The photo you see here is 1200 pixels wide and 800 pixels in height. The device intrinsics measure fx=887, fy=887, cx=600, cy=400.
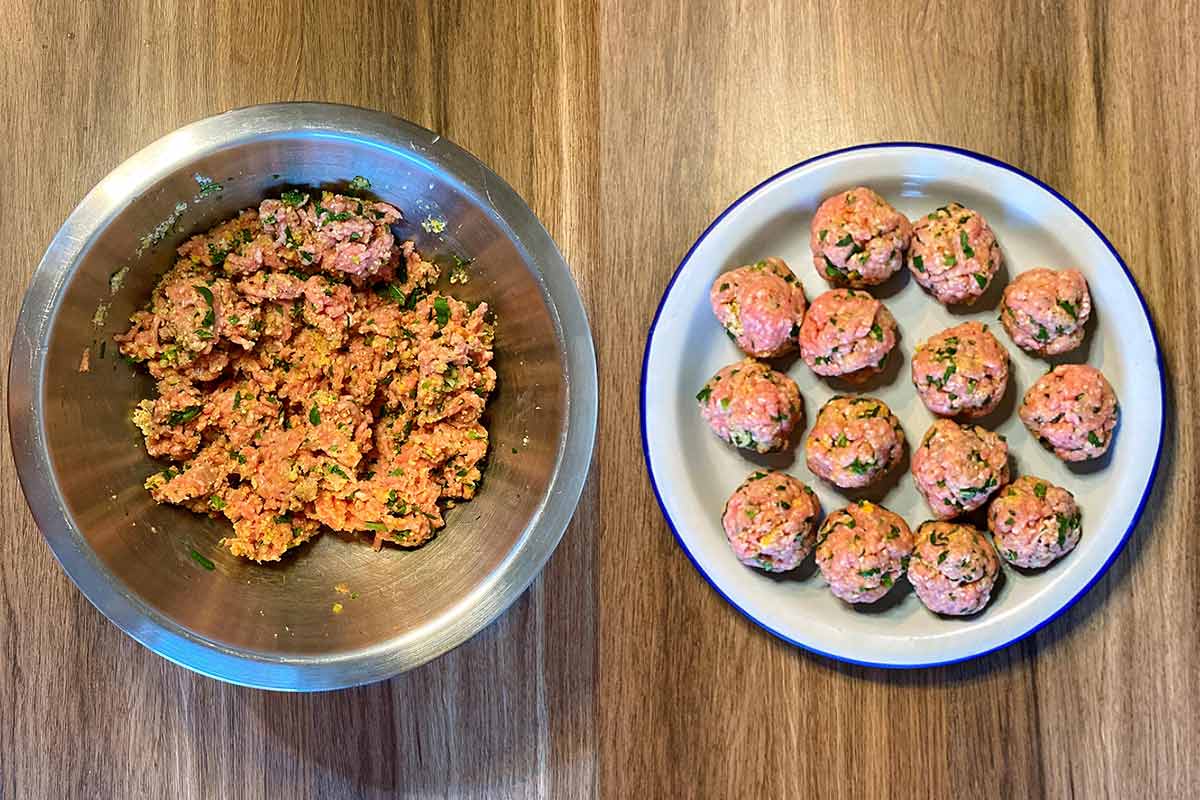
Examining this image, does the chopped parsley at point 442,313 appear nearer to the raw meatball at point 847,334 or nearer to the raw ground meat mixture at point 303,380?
the raw ground meat mixture at point 303,380

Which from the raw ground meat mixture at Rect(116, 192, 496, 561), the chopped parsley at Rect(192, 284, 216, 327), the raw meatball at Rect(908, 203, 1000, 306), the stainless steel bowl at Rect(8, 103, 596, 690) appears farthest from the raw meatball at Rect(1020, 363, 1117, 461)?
the chopped parsley at Rect(192, 284, 216, 327)

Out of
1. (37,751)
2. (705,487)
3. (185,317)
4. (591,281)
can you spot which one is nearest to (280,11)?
(185,317)

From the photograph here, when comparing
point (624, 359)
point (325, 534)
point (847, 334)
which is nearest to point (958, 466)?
point (847, 334)

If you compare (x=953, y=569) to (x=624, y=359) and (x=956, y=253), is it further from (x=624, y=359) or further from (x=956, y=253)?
(x=624, y=359)

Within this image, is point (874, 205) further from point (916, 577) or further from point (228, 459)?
→ point (228, 459)

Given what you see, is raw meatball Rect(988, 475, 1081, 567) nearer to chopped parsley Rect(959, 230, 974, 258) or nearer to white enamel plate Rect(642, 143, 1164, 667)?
white enamel plate Rect(642, 143, 1164, 667)
